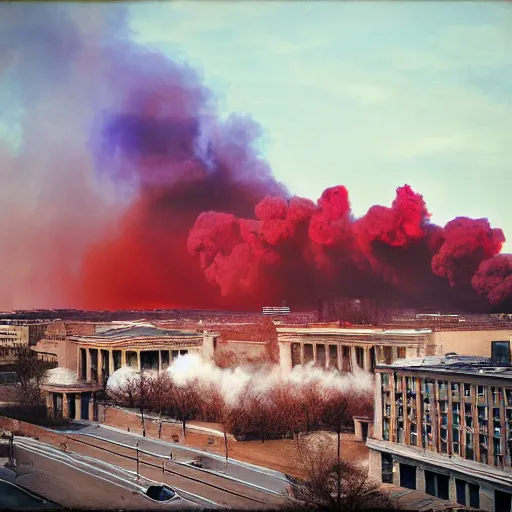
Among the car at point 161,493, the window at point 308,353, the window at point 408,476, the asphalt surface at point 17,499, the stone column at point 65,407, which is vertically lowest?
the asphalt surface at point 17,499

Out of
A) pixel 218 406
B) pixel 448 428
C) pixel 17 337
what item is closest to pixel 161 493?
pixel 218 406

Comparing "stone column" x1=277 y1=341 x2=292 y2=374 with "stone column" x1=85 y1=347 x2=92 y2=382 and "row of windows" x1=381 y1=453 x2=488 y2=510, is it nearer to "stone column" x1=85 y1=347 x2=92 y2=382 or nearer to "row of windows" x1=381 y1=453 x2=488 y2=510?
"row of windows" x1=381 y1=453 x2=488 y2=510

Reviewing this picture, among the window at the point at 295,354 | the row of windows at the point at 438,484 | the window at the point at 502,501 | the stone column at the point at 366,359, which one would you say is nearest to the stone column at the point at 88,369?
the window at the point at 295,354

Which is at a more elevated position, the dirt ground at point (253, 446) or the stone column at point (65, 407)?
the stone column at point (65, 407)

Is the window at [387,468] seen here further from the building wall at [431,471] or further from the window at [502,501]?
the window at [502,501]

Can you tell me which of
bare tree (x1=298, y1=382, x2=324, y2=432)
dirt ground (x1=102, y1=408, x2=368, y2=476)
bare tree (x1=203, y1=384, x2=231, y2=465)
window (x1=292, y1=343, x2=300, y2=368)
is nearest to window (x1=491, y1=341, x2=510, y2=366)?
dirt ground (x1=102, y1=408, x2=368, y2=476)

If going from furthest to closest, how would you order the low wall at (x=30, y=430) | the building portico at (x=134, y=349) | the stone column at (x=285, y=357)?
the low wall at (x=30, y=430) → the building portico at (x=134, y=349) → the stone column at (x=285, y=357)

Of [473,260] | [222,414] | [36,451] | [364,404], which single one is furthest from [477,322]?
[36,451]
